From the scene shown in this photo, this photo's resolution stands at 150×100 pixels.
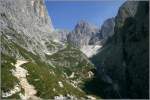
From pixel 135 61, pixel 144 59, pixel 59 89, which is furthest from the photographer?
pixel 135 61

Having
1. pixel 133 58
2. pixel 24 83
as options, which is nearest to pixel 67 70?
pixel 133 58

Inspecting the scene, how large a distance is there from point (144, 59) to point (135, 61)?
10.3m

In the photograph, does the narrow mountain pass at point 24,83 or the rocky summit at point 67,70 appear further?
the rocky summit at point 67,70

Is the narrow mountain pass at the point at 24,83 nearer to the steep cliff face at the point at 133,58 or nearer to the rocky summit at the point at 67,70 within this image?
the rocky summit at the point at 67,70

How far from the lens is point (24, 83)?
11269 centimetres

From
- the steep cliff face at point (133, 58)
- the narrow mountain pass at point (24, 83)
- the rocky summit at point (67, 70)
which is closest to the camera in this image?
the narrow mountain pass at point (24, 83)

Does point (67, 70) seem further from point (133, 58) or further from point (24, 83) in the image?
point (24, 83)

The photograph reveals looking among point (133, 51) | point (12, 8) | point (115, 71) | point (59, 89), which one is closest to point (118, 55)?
point (115, 71)

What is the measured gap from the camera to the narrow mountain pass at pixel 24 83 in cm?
10212

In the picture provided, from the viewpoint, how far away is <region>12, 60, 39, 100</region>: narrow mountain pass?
102 metres

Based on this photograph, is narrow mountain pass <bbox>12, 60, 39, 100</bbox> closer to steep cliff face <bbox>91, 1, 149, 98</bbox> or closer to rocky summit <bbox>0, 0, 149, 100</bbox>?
rocky summit <bbox>0, 0, 149, 100</bbox>

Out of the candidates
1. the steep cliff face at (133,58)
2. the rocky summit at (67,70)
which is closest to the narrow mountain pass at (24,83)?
the rocky summit at (67,70)

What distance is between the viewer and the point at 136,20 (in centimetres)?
15400

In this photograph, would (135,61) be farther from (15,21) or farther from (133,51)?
(15,21)
